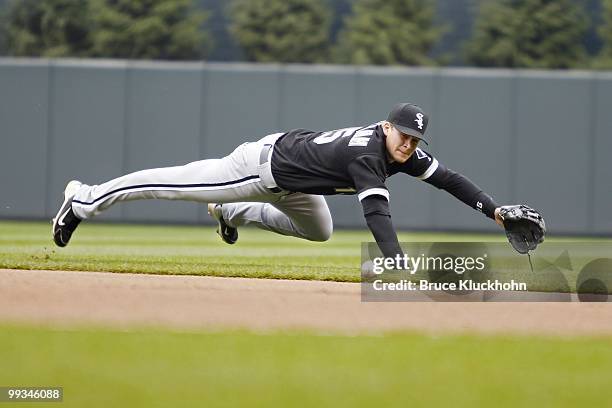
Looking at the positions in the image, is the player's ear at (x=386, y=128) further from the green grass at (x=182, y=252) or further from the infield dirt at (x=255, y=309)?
the green grass at (x=182, y=252)

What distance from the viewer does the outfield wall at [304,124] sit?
46.6 feet

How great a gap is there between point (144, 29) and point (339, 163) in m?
13.2

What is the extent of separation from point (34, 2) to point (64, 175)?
5.48m

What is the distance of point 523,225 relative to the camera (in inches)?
233

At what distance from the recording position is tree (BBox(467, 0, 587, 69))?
710 inches

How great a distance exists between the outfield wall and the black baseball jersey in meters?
8.08

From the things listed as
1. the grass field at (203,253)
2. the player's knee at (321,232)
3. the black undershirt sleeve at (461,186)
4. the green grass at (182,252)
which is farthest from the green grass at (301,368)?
the green grass at (182,252)

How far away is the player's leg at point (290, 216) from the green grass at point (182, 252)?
0.31m

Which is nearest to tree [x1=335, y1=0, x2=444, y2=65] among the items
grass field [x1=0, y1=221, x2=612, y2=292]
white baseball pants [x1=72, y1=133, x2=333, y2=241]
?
grass field [x1=0, y1=221, x2=612, y2=292]

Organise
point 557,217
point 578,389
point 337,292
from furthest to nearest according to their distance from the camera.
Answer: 1. point 557,217
2. point 337,292
3. point 578,389

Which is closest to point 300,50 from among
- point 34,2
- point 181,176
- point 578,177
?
point 34,2

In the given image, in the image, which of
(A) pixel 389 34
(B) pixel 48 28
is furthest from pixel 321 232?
(B) pixel 48 28

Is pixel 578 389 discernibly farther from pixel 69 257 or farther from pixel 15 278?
pixel 69 257

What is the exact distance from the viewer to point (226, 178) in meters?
6.16
